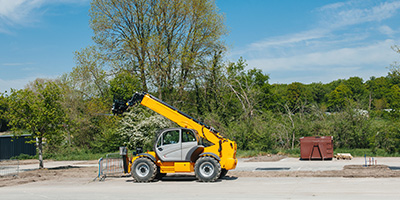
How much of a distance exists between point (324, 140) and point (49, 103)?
17431 millimetres

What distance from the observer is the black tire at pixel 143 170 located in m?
15.7

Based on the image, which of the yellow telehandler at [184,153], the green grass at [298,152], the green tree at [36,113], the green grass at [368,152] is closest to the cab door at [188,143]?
the yellow telehandler at [184,153]

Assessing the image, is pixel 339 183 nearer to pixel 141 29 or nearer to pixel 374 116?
pixel 374 116

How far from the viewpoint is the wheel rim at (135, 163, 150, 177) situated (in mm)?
15797

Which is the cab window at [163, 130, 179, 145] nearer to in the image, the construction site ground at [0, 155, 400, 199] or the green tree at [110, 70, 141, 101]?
the construction site ground at [0, 155, 400, 199]

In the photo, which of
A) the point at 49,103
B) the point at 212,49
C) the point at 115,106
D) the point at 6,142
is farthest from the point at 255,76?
the point at 115,106

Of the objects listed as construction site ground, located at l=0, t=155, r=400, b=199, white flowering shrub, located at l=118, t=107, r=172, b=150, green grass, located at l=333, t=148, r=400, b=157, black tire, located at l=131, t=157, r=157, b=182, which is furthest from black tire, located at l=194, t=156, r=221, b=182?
white flowering shrub, located at l=118, t=107, r=172, b=150

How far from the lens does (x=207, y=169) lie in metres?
15.4

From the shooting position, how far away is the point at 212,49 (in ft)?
127

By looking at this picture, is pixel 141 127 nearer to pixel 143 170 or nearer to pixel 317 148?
pixel 317 148

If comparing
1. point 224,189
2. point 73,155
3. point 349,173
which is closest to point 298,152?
point 349,173

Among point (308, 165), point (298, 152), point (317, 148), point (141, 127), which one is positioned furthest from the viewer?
point (141, 127)

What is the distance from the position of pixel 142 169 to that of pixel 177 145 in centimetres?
180

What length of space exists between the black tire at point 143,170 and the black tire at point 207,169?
6.02ft
